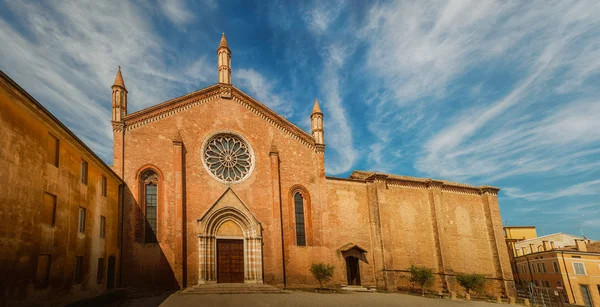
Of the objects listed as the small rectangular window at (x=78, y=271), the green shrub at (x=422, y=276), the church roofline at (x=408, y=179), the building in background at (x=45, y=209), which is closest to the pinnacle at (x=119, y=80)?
the building in background at (x=45, y=209)

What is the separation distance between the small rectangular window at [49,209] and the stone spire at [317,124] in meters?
18.1

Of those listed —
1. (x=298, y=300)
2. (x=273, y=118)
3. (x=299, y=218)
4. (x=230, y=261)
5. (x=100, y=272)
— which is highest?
(x=273, y=118)

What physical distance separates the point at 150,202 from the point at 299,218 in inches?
373

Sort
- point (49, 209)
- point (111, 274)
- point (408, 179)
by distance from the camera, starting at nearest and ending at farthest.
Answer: point (49, 209)
point (111, 274)
point (408, 179)

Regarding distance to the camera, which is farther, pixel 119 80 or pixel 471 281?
pixel 471 281

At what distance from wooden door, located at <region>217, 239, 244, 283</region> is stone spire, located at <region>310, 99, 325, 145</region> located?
363 inches

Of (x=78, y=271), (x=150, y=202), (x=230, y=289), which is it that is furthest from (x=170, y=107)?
(x=78, y=271)

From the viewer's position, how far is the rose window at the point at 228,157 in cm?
2667

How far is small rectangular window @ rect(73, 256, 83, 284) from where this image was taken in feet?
55.7

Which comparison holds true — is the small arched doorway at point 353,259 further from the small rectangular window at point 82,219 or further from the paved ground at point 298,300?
the small rectangular window at point 82,219

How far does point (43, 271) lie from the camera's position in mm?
14219

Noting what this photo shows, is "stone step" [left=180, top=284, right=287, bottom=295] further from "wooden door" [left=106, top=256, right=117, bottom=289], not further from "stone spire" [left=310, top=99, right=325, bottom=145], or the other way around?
"stone spire" [left=310, top=99, right=325, bottom=145]

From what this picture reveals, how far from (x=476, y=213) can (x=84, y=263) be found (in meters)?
28.7

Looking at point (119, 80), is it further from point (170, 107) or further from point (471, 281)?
point (471, 281)
